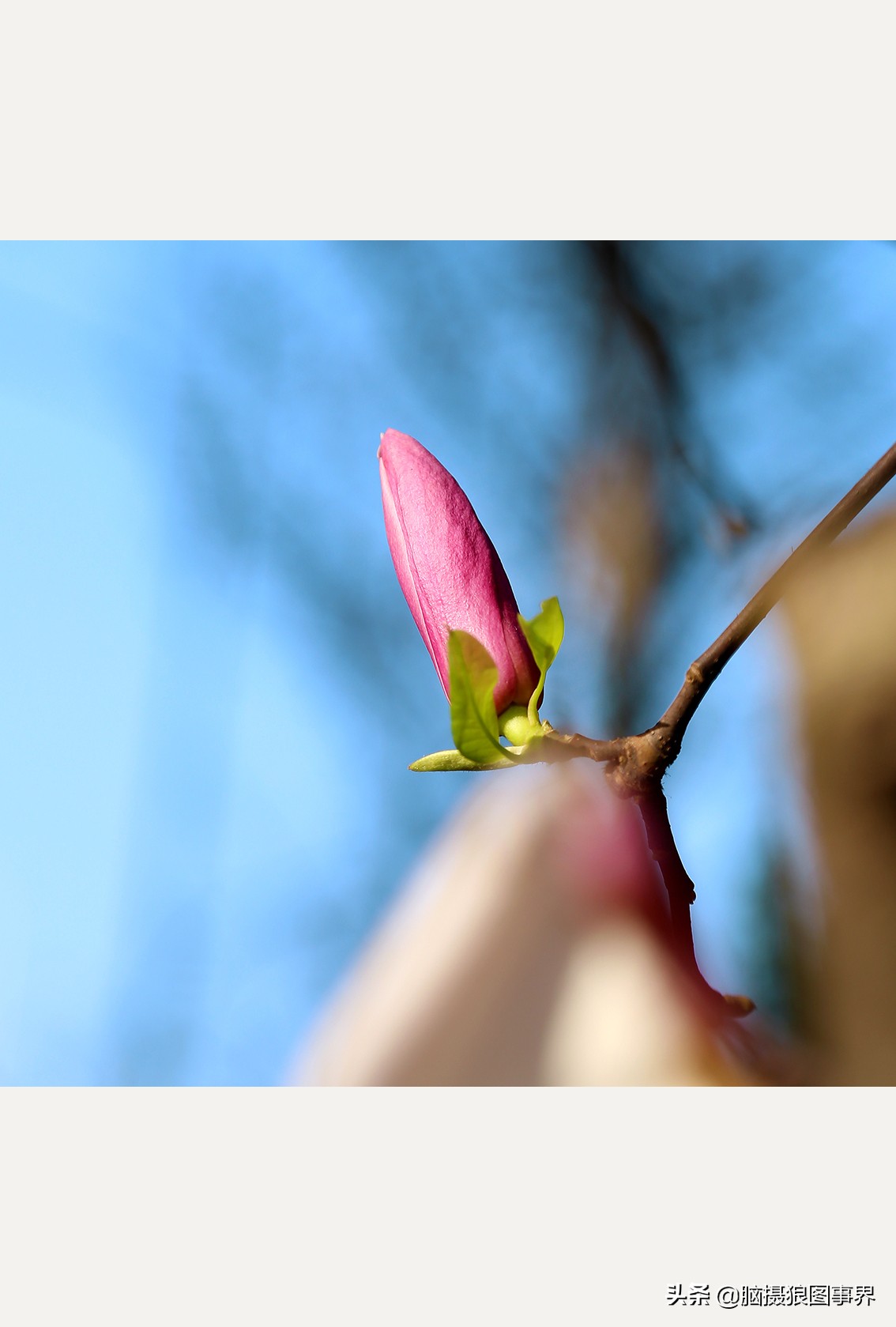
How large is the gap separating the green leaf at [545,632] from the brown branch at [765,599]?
0.03 m

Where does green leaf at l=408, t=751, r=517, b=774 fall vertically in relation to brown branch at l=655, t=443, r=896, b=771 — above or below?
below

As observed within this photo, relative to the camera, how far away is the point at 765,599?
0.22 meters

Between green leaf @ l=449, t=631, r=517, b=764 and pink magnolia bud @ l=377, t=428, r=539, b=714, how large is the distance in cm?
1

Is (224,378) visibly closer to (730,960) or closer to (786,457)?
(786,457)

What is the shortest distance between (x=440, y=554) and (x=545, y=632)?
0.11 feet

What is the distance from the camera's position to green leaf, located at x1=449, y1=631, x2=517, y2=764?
226 millimetres

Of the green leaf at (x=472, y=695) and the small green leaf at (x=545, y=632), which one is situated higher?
the small green leaf at (x=545, y=632)

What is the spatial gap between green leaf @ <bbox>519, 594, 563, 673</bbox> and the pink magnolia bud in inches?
0.4

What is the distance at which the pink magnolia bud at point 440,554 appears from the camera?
245 millimetres

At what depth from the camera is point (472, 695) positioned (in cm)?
23

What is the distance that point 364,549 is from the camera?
3.05ft

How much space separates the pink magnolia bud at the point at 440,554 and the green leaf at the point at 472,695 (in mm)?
11

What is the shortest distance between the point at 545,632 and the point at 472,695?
3 centimetres
